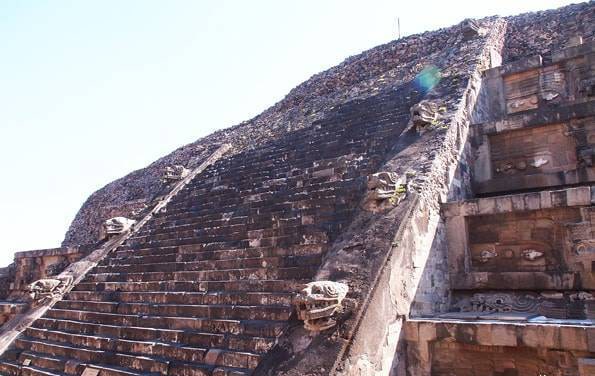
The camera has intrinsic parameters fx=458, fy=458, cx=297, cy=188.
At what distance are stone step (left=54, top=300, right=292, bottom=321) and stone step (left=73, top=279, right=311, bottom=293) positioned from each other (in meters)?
0.37

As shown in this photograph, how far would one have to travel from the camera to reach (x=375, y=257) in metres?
5.50

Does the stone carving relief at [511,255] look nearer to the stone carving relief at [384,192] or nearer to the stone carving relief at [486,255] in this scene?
the stone carving relief at [486,255]

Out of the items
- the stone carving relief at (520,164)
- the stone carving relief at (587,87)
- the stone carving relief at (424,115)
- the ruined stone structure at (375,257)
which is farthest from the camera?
the stone carving relief at (587,87)

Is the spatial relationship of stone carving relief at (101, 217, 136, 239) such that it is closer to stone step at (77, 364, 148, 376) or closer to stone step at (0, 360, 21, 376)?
stone step at (0, 360, 21, 376)

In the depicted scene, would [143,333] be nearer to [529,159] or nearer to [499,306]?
[499,306]

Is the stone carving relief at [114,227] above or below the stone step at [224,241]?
above

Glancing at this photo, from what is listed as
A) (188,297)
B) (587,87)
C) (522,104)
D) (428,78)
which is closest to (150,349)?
(188,297)

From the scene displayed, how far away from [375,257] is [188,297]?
10.2 ft

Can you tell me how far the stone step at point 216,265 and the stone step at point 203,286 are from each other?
376mm

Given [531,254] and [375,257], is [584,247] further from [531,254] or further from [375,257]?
[375,257]

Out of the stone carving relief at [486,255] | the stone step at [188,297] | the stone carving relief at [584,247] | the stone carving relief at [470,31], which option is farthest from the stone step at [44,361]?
the stone carving relief at [470,31]

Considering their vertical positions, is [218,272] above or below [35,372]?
above

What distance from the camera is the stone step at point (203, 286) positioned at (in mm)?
6246

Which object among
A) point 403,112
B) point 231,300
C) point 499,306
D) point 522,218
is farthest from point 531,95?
point 231,300
